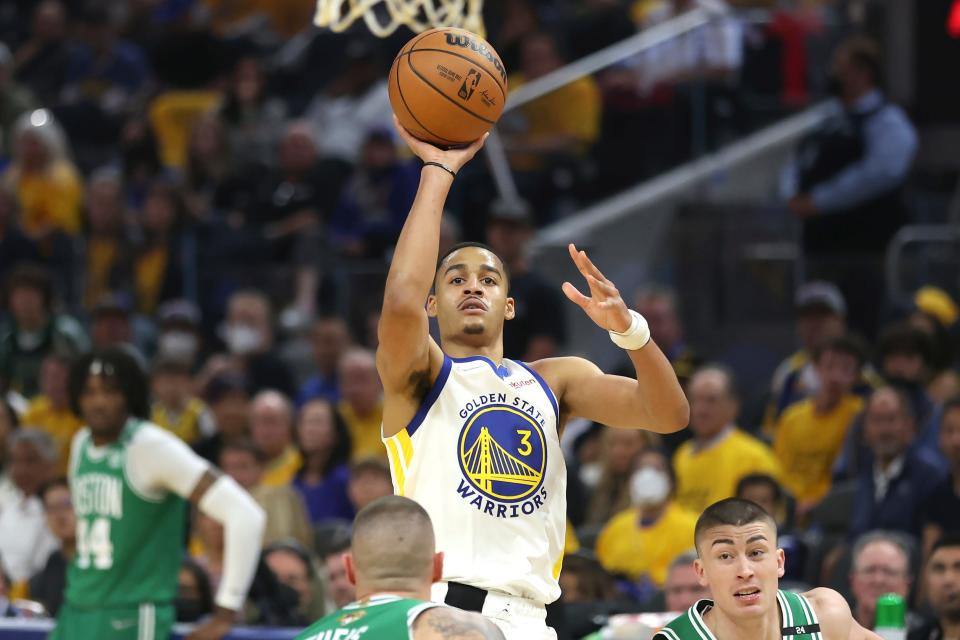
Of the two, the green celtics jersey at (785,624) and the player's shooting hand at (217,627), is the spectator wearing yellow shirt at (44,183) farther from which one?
the green celtics jersey at (785,624)

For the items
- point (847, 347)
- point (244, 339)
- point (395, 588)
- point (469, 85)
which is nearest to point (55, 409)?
point (244, 339)

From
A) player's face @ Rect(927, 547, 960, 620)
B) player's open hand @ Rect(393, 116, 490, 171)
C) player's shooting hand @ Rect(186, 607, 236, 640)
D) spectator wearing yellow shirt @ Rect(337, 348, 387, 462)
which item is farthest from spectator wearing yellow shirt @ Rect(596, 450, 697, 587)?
player's open hand @ Rect(393, 116, 490, 171)

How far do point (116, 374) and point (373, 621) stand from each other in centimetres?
401

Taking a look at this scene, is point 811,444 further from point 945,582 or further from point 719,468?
point 945,582

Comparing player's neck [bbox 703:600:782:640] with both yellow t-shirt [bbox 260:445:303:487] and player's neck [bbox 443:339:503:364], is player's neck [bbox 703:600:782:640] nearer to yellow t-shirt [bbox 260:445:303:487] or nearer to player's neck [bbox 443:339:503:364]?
player's neck [bbox 443:339:503:364]

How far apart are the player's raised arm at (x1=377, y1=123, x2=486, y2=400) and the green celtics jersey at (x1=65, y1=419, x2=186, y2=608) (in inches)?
101

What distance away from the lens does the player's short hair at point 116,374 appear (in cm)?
848

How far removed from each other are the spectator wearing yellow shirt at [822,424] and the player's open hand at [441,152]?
5130 mm

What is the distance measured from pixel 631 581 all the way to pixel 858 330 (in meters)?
3.58

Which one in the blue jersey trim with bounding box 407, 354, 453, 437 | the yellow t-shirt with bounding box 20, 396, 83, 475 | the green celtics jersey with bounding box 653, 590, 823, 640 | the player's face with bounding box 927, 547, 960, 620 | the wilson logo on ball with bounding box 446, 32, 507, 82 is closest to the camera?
the blue jersey trim with bounding box 407, 354, 453, 437

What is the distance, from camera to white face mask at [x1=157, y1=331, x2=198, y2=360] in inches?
527

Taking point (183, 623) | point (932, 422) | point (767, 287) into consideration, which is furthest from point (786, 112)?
point (183, 623)

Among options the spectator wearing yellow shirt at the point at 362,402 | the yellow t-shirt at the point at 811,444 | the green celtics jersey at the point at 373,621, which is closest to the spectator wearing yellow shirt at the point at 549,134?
the spectator wearing yellow shirt at the point at 362,402

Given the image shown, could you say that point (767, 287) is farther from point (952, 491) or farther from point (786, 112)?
point (952, 491)
